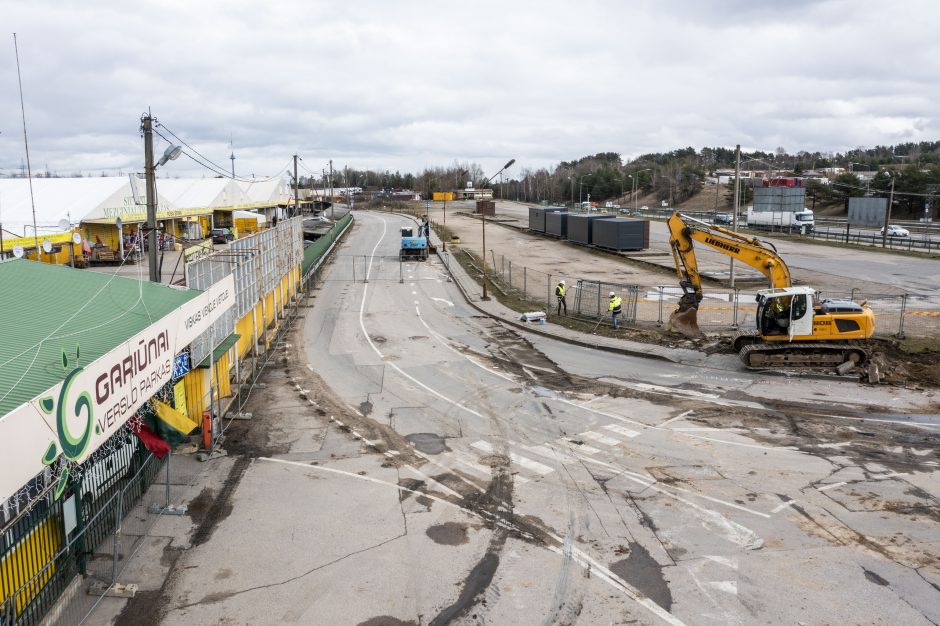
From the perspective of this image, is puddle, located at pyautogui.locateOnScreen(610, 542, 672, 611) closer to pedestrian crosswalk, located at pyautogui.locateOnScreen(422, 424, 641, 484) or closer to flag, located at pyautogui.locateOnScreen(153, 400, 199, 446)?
pedestrian crosswalk, located at pyautogui.locateOnScreen(422, 424, 641, 484)

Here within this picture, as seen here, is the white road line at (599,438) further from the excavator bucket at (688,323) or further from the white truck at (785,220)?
the white truck at (785,220)

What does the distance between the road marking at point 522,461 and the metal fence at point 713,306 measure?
42.6 ft

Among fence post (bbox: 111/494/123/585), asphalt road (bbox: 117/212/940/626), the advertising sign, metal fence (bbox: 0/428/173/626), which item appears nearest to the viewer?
the advertising sign

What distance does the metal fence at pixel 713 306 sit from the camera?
28297 millimetres

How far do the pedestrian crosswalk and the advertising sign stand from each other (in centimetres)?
659

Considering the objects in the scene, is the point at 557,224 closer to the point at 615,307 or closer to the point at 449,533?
the point at 615,307

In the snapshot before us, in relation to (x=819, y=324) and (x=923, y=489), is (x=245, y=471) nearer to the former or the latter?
(x=923, y=489)

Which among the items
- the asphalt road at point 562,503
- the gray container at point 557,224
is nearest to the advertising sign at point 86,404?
the asphalt road at point 562,503

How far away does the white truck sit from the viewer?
245 ft

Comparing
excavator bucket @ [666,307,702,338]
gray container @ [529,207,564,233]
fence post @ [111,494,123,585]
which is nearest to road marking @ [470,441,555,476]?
fence post @ [111,494,123,585]

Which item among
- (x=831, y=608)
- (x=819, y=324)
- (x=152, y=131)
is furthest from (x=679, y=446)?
(x=152, y=131)

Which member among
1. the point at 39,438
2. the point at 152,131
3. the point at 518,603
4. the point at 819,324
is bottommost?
the point at 518,603

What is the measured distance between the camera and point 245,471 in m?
14.7

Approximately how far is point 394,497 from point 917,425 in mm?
13770
